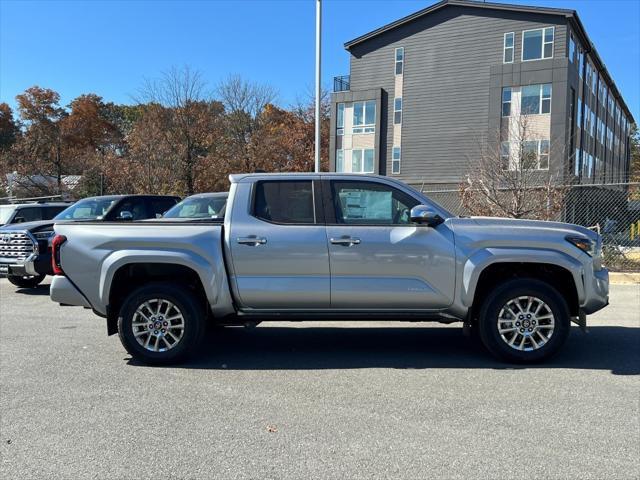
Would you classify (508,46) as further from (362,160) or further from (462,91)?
(362,160)

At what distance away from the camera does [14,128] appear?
60.3 meters

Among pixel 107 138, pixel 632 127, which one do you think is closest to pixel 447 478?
pixel 107 138

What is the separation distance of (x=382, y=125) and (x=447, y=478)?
34786 mm

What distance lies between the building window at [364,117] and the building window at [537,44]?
994cm

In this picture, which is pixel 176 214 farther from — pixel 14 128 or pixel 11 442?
pixel 14 128

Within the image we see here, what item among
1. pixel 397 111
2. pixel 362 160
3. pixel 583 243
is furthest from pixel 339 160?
pixel 583 243

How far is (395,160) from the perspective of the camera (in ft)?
120

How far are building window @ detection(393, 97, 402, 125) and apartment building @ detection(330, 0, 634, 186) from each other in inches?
2.6

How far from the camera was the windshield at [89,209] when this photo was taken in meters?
11.5

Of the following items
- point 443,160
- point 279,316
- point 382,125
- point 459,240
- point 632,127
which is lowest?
point 279,316

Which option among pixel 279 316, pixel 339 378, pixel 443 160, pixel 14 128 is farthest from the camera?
pixel 14 128

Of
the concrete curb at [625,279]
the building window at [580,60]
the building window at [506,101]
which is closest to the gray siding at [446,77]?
the building window at [506,101]

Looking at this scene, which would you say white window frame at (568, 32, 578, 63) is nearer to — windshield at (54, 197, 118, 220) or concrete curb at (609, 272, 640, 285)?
concrete curb at (609, 272, 640, 285)

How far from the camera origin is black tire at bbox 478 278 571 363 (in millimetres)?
5484
